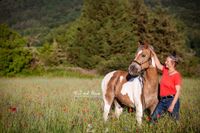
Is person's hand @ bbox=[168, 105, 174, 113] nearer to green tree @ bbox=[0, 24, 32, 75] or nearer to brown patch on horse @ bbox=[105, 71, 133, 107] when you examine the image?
brown patch on horse @ bbox=[105, 71, 133, 107]

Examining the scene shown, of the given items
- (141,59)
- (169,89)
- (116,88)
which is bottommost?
(116,88)

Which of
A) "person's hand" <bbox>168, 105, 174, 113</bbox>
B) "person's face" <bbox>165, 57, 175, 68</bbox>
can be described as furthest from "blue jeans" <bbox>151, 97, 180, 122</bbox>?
"person's face" <bbox>165, 57, 175, 68</bbox>

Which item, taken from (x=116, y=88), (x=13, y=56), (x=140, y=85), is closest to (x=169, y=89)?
(x=140, y=85)

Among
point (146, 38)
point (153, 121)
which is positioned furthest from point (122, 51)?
point (153, 121)

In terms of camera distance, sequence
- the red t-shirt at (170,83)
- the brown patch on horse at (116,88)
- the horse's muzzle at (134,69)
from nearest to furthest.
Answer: the horse's muzzle at (134,69), the red t-shirt at (170,83), the brown patch on horse at (116,88)

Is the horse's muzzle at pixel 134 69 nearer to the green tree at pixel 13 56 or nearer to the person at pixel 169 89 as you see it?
the person at pixel 169 89

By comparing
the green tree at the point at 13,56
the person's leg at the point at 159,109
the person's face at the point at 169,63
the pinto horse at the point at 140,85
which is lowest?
the green tree at the point at 13,56

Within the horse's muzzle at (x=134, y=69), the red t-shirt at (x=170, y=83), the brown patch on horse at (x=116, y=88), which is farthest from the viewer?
the brown patch on horse at (x=116, y=88)

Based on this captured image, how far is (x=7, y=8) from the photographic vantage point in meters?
21.9

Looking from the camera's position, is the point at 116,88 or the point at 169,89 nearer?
the point at 169,89

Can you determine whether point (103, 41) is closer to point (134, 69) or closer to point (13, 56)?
point (13, 56)

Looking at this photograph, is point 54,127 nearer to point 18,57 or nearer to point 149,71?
point 149,71

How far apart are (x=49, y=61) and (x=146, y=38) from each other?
255 inches

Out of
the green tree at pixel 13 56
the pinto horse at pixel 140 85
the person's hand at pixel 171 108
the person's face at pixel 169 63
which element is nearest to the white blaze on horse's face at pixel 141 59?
the pinto horse at pixel 140 85
